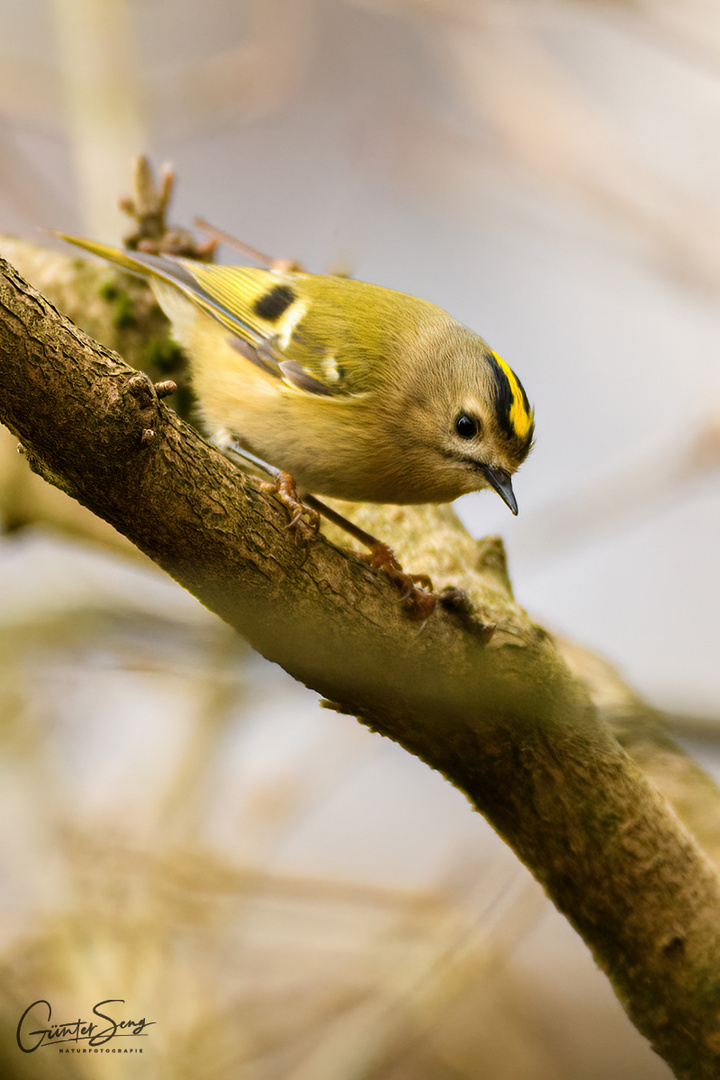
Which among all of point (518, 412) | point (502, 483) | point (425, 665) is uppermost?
point (518, 412)

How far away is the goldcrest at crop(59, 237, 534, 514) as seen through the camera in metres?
1.94

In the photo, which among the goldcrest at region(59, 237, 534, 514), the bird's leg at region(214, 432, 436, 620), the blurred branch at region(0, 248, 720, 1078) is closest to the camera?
the blurred branch at region(0, 248, 720, 1078)

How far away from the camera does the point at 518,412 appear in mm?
1967

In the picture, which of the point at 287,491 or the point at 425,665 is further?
the point at 287,491

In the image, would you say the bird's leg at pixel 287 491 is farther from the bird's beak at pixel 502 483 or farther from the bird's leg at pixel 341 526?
the bird's beak at pixel 502 483

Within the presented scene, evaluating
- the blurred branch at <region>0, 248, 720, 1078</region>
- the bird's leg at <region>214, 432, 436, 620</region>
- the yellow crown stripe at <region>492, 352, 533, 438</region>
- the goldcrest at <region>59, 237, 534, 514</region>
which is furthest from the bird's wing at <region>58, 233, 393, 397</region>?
the blurred branch at <region>0, 248, 720, 1078</region>

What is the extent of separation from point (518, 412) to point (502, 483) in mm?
153

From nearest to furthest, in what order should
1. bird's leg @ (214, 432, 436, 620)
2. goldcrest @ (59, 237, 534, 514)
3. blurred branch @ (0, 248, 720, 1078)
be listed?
blurred branch @ (0, 248, 720, 1078) → bird's leg @ (214, 432, 436, 620) → goldcrest @ (59, 237, 534, 514)

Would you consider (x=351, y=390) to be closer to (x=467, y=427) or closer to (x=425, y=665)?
(x=467, y=427)

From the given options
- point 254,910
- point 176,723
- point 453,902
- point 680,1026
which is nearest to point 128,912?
point 254,910

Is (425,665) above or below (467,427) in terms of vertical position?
below

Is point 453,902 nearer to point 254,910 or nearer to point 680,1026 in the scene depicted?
point 254,910

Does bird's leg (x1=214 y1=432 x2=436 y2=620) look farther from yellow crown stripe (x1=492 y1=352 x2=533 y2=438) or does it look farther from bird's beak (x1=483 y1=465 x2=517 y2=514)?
yellow crown stripe (x1=492 y1=352 x2=533 y2=438)

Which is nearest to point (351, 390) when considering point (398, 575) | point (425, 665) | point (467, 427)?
point (467, 427)
